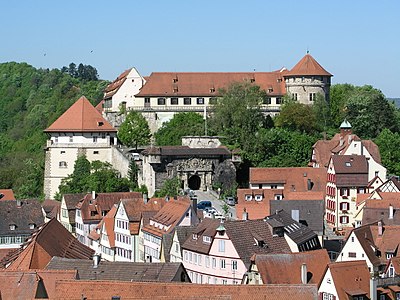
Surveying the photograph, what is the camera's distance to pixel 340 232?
222 ft

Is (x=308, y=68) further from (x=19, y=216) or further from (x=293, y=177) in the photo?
(x=19, y=216)

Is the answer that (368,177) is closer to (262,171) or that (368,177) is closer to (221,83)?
(262,171)

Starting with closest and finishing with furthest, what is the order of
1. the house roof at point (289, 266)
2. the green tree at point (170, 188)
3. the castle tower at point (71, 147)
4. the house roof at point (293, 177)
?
1. the house roof at point (289, 266)
2. the green tree at point (170, 188)
3. the house roof at point (293, 177)
4. the castle tower at point (71, 147)

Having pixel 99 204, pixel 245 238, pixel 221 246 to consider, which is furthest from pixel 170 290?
pixel 99 204

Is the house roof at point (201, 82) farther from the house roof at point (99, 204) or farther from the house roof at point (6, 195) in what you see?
the house roof at point (99, 204)

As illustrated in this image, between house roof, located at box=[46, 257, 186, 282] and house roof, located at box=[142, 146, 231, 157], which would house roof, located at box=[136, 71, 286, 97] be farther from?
house roof, located at box=[46, 257, 186, 282]

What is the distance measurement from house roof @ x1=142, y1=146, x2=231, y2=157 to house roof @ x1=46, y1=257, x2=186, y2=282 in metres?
31.3

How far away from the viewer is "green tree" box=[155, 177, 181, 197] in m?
72.9

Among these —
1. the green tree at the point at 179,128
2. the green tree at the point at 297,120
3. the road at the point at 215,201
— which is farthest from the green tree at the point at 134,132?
the road at the point at 215,201

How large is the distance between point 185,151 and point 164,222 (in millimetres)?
18165

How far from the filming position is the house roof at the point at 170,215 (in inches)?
2313

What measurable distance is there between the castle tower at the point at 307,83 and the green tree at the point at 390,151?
11682 millimetres

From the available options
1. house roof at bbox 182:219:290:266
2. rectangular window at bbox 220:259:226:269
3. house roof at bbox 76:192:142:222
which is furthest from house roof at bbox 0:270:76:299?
house roof at bbox 76:192:142:222

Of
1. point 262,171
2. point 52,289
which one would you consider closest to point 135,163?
point 262,171
